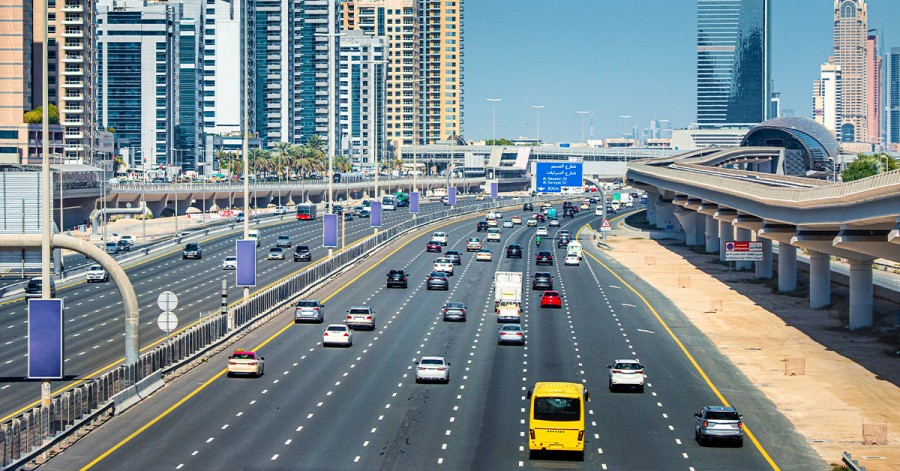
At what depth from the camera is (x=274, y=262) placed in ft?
364

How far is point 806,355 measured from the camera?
2662 inches

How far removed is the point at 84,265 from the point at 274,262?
1601 cm

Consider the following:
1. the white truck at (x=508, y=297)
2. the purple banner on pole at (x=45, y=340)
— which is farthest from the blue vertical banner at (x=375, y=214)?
the purple banner on pole at (x=45, y=340)

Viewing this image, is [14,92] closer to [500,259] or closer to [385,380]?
[500,259]

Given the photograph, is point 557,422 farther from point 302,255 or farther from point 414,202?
point 414,202

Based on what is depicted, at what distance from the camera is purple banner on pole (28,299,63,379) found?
39812 mm

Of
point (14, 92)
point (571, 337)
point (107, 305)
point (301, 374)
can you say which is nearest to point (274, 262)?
point (107, 305)

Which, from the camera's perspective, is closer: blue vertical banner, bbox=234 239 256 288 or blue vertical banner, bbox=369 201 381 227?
blue vertical banner, bbox=234 239 256 288

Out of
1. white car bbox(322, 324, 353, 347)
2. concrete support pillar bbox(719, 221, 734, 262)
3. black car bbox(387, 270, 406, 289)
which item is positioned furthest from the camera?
concrete support pillar bbox(719, 221, 734, 262)

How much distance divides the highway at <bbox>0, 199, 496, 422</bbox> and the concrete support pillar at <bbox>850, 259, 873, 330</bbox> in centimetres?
3812

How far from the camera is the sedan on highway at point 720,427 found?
42594 millimetres

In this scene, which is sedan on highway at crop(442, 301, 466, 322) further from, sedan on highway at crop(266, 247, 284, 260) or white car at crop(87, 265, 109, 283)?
sedan on highway at crop(266, 247, 284, 260)

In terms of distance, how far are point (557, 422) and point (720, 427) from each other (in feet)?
20.5

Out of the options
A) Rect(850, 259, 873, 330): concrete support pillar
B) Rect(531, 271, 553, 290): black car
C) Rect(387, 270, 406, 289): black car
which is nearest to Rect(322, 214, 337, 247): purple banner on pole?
Rect(387, 270, 406, 289): black car
